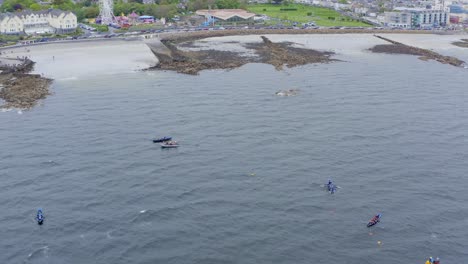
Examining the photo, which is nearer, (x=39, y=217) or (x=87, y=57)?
(x=39, y=217)

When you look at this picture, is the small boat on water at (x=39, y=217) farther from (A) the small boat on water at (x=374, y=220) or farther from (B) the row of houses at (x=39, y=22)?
(B) the row of houses at (x=39, y=22)

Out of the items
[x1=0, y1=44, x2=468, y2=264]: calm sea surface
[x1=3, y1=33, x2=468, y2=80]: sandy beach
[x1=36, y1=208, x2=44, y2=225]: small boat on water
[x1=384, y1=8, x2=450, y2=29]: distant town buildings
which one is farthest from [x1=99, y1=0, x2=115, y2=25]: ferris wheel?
[x1=36, y1=208, x2=44, y2=225]: small boat on water

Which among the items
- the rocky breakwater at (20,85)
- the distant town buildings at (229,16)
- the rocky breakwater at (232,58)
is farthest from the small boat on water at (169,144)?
the distant town buildings at (229,16)

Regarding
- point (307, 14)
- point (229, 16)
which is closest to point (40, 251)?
point (229, 16)

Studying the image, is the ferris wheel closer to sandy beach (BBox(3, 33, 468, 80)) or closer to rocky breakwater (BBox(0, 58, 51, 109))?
sandy beach (BBox(3, 33, 468, 80))

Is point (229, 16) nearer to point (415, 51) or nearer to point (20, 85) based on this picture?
point (415, 51)

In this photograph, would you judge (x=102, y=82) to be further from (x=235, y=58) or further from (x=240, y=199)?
(x=240, y=199)
